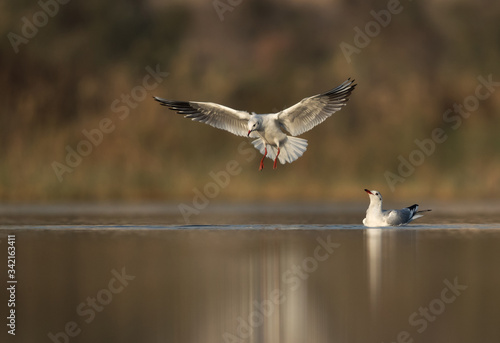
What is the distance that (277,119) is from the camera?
17.3 m

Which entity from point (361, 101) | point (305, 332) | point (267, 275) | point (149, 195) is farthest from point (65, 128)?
point (305, 332)

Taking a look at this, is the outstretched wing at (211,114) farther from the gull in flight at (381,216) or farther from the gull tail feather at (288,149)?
the gull in flight at (381,216)

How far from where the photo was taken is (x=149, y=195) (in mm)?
28609

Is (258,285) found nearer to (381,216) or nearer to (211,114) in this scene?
(381,216)

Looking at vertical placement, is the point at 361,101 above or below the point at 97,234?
above

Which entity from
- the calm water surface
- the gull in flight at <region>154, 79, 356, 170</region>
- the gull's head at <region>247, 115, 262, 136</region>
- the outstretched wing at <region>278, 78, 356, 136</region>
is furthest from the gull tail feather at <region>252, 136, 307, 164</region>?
the calm water surface

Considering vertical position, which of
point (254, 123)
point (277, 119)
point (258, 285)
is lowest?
point (258, 285)

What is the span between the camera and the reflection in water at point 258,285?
7914mm

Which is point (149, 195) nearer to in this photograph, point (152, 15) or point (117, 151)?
point (117, 151)

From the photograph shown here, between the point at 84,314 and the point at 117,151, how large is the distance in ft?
73.5

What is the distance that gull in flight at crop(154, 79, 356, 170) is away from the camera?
55.3 feet

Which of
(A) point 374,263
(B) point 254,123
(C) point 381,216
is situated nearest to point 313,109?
(B) point 254,123

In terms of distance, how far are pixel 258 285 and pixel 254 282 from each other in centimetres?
19

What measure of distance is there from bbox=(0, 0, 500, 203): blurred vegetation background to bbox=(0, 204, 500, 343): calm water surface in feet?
36.4
